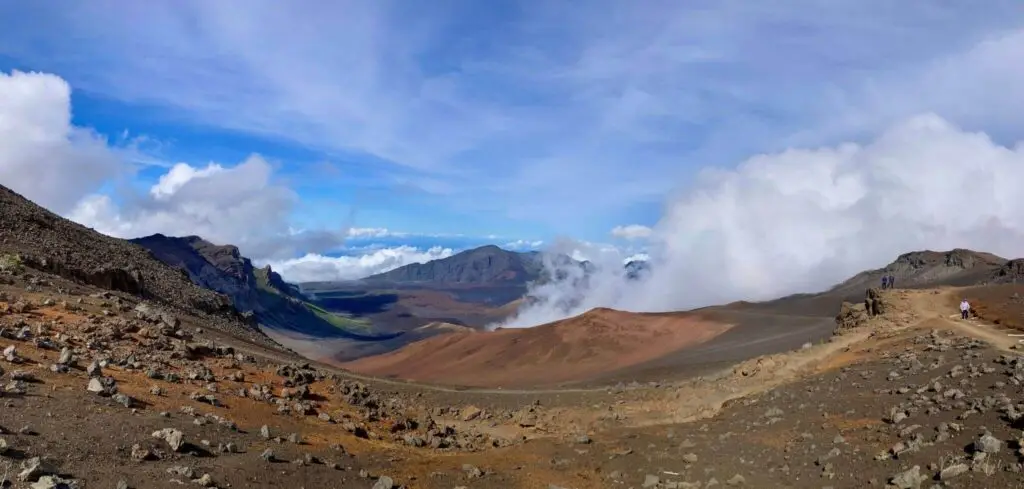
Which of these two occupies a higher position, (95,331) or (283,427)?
(95,331)

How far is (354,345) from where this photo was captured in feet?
500

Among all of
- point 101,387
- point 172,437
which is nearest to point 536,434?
point 101,387

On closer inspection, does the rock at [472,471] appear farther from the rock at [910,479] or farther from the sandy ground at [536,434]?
the rock at [910,479]

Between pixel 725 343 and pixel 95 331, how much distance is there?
44842 mm

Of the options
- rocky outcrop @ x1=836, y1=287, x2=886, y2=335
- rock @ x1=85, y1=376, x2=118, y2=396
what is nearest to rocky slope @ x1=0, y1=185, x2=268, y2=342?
rock @ x1=85, y1=376, x2=118, y2=396

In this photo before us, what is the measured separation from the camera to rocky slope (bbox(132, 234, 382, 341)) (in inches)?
6048

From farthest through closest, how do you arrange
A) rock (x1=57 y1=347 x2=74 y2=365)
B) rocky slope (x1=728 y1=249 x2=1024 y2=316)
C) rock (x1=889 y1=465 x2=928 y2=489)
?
rocky slope (x1=728 y1=249 x2=1024 y2=316), rock (x1=57 y1=347 x2=74 y2=365), rock (x1=889 y1=465 x2=928 y2=489)

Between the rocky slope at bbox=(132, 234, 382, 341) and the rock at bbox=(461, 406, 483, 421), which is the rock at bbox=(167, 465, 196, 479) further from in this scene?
the rocky slope at bbox=(132, 234, 382, 341)

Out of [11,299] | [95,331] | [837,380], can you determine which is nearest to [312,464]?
[95,331]

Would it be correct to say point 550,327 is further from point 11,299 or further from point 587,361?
point 11,299

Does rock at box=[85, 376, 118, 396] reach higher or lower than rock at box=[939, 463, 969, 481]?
higher

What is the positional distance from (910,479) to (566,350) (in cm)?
5242

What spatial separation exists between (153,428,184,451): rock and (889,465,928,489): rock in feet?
33.0

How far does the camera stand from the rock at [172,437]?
876cm
